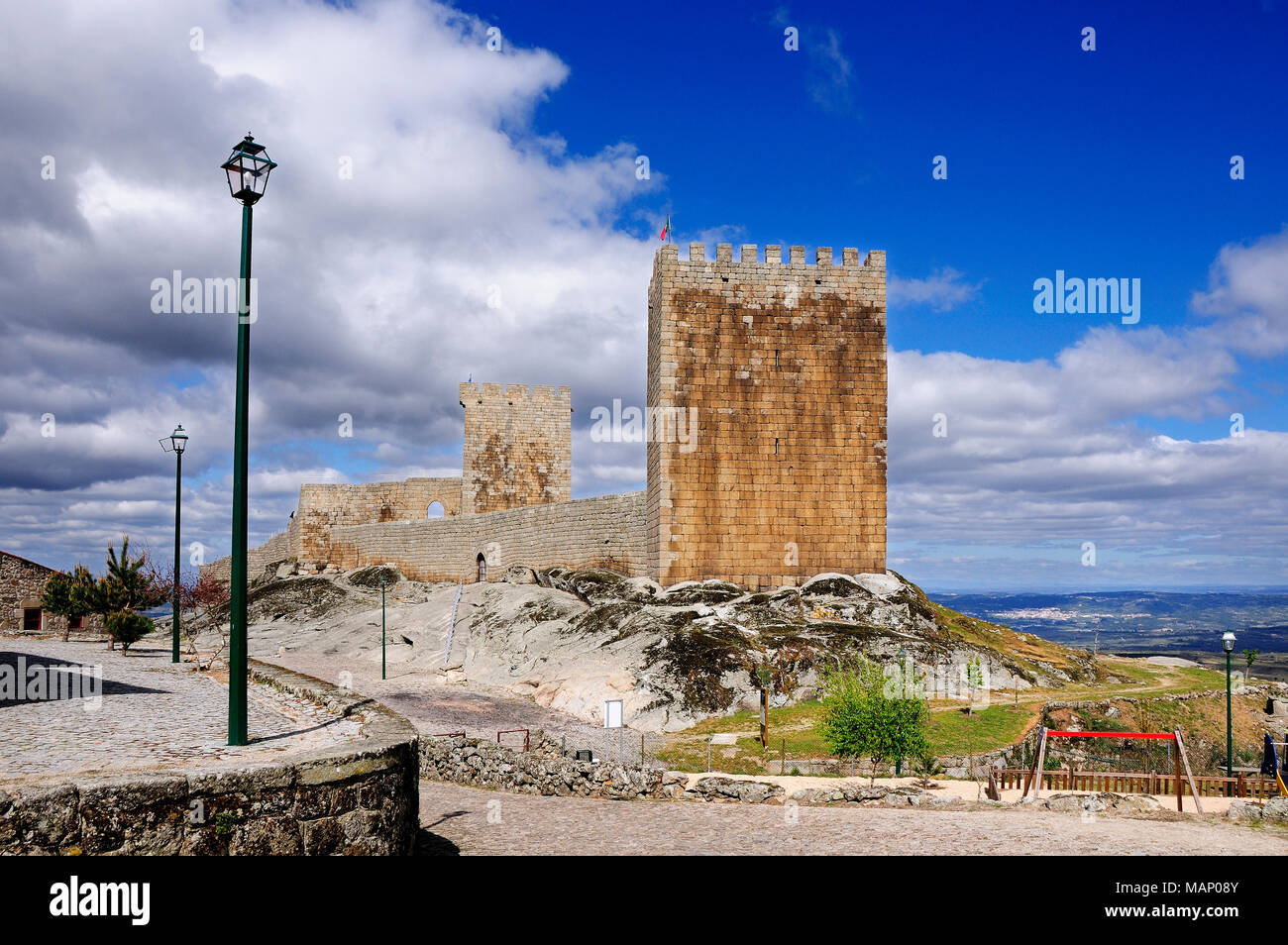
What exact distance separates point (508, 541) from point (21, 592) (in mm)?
19193

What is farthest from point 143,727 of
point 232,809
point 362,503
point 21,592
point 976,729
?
point 362,503

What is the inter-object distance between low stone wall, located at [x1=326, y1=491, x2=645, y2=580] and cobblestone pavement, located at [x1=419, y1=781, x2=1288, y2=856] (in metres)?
18.7

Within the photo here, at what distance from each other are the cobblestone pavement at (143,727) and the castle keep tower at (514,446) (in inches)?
1347

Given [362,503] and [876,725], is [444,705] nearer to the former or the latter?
[876,725]

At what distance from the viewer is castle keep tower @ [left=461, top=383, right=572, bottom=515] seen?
4747cm

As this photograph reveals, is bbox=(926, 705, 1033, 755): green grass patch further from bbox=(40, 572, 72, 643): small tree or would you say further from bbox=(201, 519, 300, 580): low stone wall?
bbox=(201, 519, 300, 580): low stone wall

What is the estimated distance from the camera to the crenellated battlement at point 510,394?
47.5 m

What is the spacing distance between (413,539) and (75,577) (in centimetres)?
2319

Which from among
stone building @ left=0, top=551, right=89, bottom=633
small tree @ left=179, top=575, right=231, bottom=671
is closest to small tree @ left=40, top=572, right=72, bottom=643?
stone building @ left=0, top=551, right=89, bottom=633
